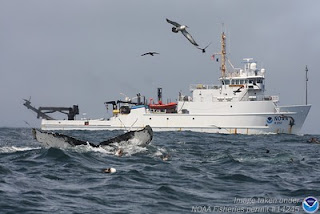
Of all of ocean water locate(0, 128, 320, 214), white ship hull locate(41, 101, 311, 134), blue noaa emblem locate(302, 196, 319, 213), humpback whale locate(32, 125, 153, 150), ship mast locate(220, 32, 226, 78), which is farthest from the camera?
ship mast locate(220, 32, 226, 78)

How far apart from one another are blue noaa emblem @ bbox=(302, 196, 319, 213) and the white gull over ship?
4471cm

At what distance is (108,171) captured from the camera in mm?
16453

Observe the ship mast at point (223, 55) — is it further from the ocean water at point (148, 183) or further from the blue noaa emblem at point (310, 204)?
the blue noaa emblem at point (310, 204)

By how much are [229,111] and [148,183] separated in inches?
1831

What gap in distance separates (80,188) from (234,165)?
8.30 meters

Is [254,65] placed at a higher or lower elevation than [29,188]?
higher

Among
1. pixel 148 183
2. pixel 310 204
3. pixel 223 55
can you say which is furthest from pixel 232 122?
pixel 310 204

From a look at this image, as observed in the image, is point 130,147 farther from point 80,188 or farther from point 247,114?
point 247,114

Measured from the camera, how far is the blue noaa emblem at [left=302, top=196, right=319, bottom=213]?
11875mm

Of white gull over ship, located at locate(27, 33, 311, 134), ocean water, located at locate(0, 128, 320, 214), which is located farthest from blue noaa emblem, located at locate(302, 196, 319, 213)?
white gull over ship, located at locate(27, 33, 311, 134)

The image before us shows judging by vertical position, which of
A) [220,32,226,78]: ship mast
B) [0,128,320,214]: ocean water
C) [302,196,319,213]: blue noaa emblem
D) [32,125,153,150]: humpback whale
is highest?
[220,32,226,78]: ship mast

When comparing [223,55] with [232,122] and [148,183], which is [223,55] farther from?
[148,183]

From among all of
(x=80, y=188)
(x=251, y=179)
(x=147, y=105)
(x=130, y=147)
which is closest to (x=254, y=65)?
(x=147, y=105)

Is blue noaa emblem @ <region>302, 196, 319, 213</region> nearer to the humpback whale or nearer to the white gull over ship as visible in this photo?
the humpback whale
